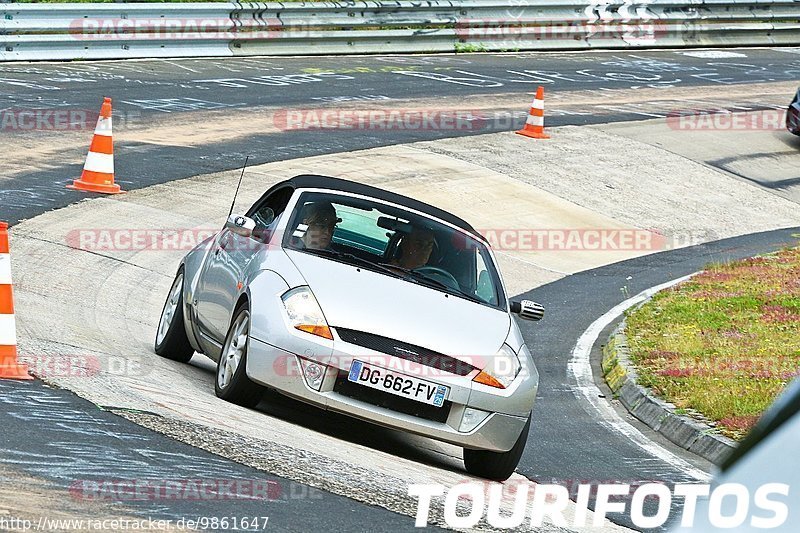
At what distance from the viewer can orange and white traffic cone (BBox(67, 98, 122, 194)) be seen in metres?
15.4

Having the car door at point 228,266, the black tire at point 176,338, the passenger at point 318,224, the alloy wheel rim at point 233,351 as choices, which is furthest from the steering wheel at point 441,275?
the black tire at point 176,338

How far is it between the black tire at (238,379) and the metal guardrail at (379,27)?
1540 centimetres

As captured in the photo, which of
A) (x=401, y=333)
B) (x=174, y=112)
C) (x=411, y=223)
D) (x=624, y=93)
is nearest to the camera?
(x=401, y=333)

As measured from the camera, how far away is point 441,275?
874 cm

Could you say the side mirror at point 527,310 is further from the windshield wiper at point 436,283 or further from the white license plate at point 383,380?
the white license plate at point 383,380

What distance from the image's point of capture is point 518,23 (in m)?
31.7

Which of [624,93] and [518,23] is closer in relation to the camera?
[624,93]

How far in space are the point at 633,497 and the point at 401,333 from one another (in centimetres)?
167

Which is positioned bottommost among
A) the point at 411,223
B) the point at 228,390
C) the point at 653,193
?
the point at 653,193

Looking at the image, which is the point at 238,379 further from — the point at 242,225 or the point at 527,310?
the point at 527,310

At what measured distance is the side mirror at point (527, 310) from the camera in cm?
879

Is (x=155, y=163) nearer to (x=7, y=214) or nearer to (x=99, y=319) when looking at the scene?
(x=7, y=214)

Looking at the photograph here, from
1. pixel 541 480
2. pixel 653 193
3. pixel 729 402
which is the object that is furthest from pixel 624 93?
pixel 541 480

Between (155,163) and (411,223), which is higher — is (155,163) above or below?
below
